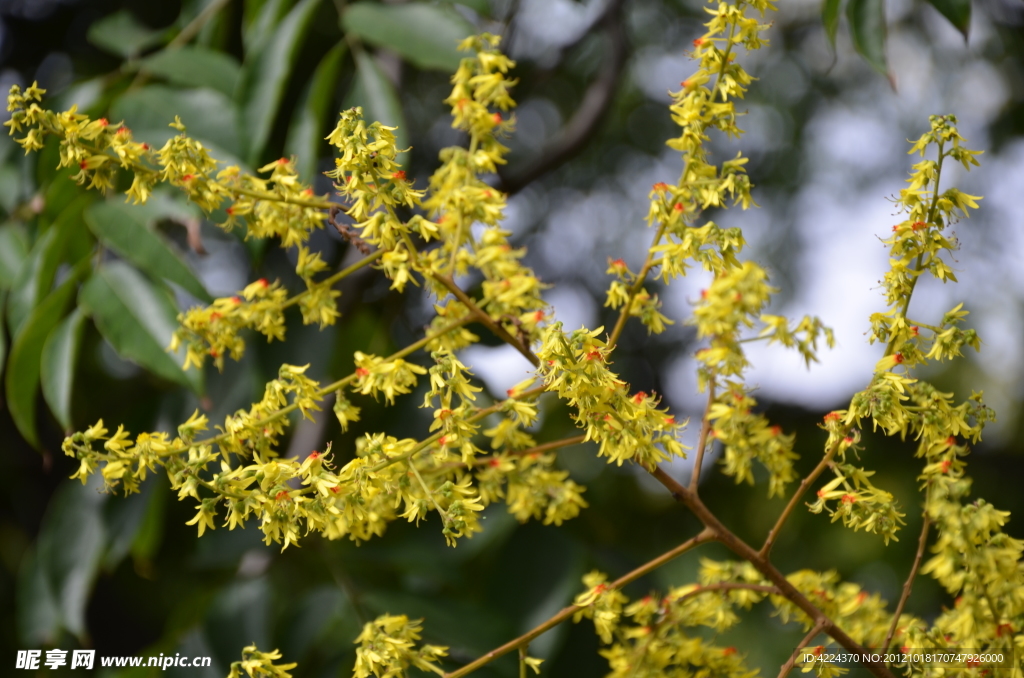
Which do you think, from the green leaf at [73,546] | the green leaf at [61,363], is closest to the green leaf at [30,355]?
the green leaf at [61,363]

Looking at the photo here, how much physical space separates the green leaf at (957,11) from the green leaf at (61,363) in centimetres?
196

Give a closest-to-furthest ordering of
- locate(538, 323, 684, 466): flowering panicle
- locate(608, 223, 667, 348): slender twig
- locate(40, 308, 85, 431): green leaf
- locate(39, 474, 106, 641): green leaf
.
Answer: locate(538, 323, 684, 466): flowering panicle < locate(608, 223, 667, 348): slender twig < locate(40, 308, 85, 431): green leaf < locate(39, 474, 106, 641): green leaf

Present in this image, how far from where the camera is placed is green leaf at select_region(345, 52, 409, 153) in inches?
74.0

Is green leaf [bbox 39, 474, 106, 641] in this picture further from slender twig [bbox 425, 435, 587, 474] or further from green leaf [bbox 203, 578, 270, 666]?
slender twig [bbox 425, 435, 587, 474]

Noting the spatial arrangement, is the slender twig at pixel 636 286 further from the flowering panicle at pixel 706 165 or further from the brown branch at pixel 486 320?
the brown branch at pixel 486 320

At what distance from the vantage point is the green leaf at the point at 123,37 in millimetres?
2273

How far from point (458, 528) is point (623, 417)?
0.29m

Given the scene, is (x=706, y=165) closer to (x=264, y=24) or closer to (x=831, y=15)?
(x=831, y=15)

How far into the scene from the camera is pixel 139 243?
5.71 feet

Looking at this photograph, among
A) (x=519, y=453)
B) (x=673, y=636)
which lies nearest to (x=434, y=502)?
(x=519, y=453)

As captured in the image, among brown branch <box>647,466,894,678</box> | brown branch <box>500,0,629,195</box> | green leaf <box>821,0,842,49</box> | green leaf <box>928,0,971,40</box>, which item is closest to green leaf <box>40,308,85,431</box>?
brown branch <box>647,466,894,678</box>

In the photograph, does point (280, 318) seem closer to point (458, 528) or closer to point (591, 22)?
point (458, 528)

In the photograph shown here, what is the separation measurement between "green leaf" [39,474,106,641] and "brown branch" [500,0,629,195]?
1659 mm

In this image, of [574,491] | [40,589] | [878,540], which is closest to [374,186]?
[574,491]
